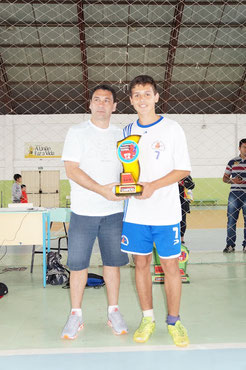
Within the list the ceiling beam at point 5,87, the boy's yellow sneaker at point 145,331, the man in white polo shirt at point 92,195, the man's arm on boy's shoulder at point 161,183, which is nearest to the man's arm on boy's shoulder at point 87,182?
the man in white polo shirt at point 92,195

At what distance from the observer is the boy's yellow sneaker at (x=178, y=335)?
1798mm

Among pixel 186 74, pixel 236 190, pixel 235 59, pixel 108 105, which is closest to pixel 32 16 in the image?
pixel 186 74

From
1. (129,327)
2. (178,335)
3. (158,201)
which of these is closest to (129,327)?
(129,327)

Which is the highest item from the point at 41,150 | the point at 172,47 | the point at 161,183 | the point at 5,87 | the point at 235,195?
the point at 172,47

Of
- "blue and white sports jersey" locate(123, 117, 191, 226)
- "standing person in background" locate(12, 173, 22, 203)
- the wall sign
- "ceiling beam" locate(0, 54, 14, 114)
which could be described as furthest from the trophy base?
the wall sign

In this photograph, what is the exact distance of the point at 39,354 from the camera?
1734mm

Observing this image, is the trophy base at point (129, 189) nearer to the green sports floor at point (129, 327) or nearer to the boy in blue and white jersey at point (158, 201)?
the boy in blue and white jersey at point (158, 201)

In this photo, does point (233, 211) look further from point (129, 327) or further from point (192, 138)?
point (192, 138)

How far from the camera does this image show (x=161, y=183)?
1784mm

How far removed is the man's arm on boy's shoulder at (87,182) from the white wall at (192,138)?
11.1 meters

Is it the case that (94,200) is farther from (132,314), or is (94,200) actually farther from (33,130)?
(33,130)

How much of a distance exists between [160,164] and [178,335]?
86cm

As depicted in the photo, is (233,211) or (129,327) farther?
(233,211)

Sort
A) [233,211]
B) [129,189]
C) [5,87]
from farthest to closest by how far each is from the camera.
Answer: [5,87] → [233,211] → [129,189]
